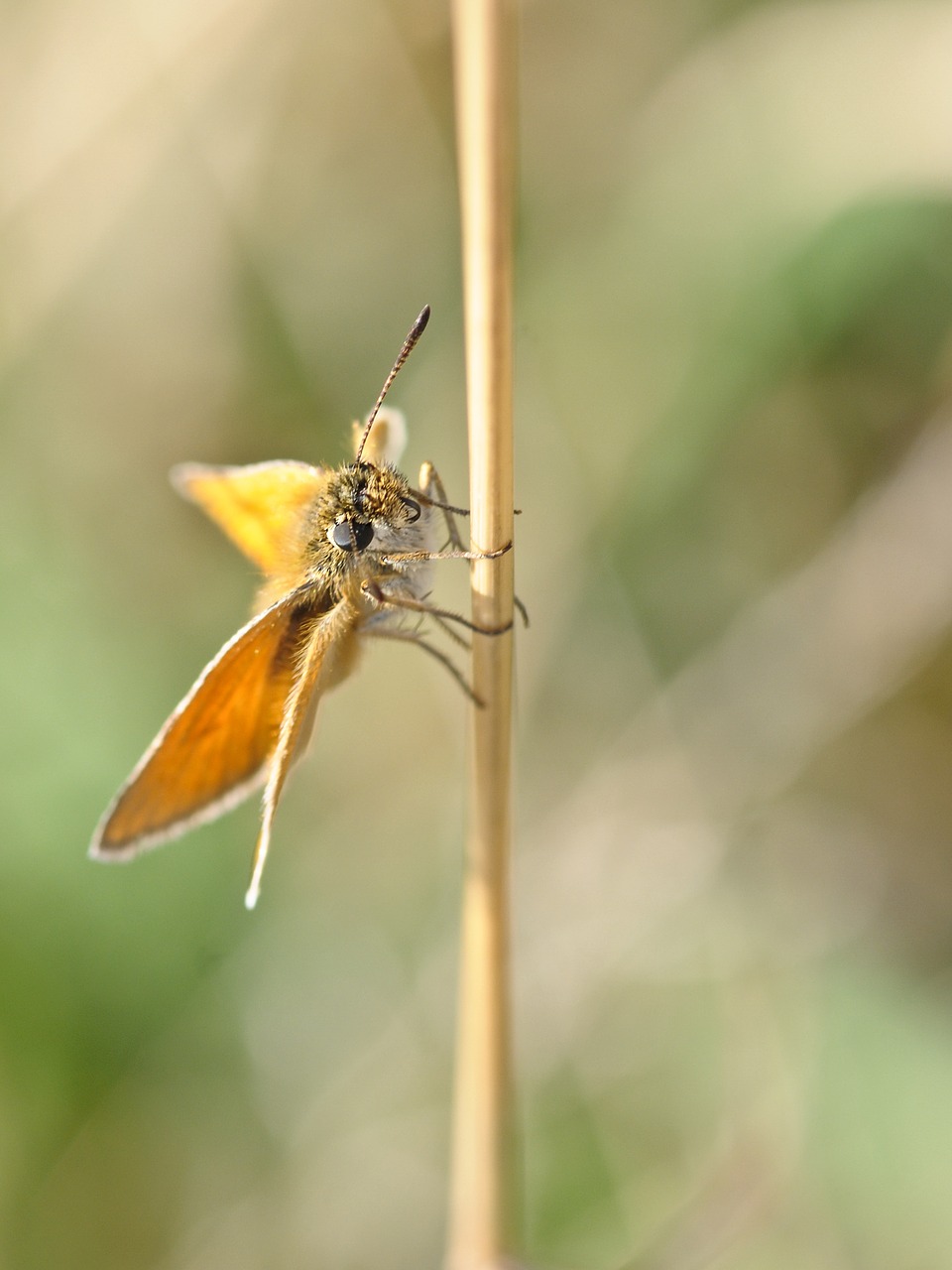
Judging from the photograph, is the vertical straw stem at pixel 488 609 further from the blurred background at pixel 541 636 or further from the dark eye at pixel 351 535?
the blurred background at pixel 541 636

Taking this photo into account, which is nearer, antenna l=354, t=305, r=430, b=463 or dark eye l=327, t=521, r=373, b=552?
antenna l=354, t=305, r=430, b=463

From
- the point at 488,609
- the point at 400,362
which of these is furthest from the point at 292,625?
the point at 488,609

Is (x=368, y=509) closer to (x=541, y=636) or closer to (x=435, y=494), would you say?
(x=435, y=494)

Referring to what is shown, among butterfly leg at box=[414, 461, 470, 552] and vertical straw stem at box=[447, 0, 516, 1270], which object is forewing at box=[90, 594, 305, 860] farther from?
vertical straw stem at box=[447, 0, 516, 1270]

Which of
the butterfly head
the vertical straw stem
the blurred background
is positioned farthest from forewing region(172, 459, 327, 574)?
the blurred background

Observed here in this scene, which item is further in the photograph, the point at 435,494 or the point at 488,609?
the point at 435,494

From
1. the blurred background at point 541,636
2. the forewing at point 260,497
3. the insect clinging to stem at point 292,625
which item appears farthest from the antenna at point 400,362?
the blurred background at point 541,636
